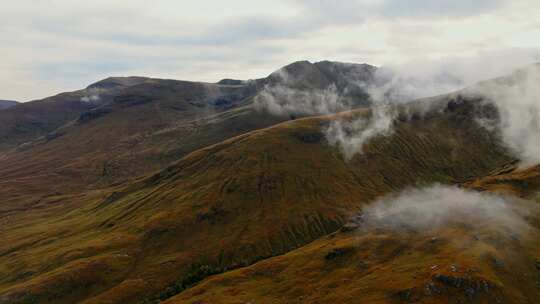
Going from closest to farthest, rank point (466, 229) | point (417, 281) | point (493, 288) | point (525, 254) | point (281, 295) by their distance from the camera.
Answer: point (493, 288) < point (417, 281) < point (525, 254) < point (281, 295) < point (466, 229)

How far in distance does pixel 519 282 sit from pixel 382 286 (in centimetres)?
4403

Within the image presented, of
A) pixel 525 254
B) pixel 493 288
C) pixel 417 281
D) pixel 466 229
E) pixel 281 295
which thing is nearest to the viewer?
pixel 493 288

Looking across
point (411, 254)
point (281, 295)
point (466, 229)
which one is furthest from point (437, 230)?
point (281, 295)

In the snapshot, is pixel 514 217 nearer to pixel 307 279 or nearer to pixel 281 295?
pixel 307 279

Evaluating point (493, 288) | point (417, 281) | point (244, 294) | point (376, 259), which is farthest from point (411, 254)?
point (244, 294)

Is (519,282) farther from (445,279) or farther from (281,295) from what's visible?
(281,295)

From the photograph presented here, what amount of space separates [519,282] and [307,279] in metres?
77.2

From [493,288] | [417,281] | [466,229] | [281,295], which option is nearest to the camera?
[493,288]

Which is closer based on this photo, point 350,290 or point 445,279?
point 445,279

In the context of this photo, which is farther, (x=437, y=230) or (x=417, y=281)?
(x=437, y=230)

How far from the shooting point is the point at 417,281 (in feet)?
499

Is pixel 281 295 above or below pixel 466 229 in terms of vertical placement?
below

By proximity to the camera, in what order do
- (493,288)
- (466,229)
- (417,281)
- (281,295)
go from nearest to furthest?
(493,288), (417,281), (281,295), (466,229)

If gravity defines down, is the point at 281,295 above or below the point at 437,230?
below
